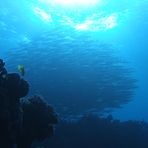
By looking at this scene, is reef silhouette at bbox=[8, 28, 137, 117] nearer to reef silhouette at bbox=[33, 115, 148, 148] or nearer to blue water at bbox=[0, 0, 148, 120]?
blue water at bbox=[0, 0, 148, 120]

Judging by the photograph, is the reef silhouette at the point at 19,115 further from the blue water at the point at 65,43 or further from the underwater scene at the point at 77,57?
the blue water at the point at 65,43

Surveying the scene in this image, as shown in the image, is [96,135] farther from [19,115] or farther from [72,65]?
[19,115]

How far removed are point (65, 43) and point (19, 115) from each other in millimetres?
16207

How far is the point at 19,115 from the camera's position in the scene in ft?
31.0

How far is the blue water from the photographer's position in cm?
2408

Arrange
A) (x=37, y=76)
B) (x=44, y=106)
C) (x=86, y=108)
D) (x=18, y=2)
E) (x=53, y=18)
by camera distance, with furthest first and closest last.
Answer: (x=86, y=108), (x=37, y=76), (x=53, y=18), (x=18, y=2), (x=44, y=106)

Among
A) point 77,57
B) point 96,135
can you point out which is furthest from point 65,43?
point 96,135

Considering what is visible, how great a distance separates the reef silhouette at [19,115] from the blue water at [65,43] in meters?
13.6

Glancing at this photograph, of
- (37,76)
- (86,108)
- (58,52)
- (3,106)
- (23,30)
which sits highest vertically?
(23,30)

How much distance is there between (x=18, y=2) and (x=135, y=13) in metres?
10.0

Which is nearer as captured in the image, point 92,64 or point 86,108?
point 92,64

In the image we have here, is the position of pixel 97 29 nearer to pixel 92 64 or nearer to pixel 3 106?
pixel 92 64

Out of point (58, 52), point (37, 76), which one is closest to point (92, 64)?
point (58, 52)

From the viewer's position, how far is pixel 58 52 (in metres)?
25.3
